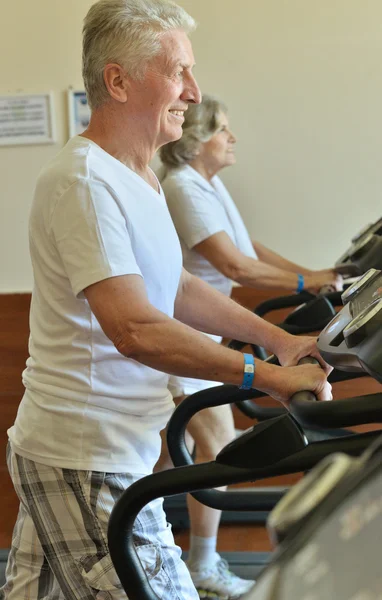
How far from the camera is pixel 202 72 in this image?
11.2ft

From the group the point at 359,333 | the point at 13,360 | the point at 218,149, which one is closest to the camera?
the point at 359,333

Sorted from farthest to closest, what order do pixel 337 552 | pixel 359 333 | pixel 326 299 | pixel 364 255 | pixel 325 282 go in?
pixel 325 282 → pixel 364 255 → pixel 326 299 → pixel 359 333 → pixel 337 552

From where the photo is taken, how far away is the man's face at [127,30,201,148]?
1.61 m

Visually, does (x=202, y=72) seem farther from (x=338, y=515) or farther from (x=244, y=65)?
(x=338, y=515)

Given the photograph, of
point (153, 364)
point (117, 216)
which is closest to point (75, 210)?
point (117, 216)

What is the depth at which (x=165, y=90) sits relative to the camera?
162 centimetres

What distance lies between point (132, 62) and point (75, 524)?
0.90 m

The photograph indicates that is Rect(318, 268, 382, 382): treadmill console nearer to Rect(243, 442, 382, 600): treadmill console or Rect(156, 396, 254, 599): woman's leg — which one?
Rect(243, 442, 382, 600): treadmill console

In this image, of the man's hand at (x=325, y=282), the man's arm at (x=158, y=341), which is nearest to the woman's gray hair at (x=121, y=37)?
the man's arm at (x=158, y=341)

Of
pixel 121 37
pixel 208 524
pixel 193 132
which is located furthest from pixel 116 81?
pixel 208 524

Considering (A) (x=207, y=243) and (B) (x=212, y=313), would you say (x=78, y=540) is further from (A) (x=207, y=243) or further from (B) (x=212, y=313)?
(A) (x=207, y=243)

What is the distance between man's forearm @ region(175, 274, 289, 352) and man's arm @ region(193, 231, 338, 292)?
3.00 ft

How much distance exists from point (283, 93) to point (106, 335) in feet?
7.35

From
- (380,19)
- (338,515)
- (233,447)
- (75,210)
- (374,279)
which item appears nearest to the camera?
(338,515)
